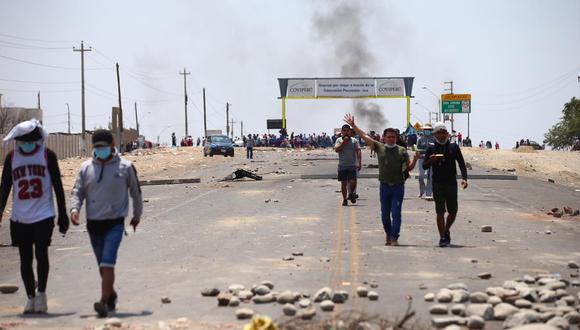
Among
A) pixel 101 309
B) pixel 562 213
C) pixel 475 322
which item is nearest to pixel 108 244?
pixel 101 309

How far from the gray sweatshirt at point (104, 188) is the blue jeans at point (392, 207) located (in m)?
A: 6.04

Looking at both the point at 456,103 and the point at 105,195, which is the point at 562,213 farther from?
the point at 456,103

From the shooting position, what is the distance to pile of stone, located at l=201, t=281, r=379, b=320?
8992 millimetres

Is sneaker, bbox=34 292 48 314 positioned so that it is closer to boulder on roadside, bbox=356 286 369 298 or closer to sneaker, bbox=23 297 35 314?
sneaker, bbox=23 297 35 314

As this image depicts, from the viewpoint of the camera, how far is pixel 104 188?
9719 millimetres

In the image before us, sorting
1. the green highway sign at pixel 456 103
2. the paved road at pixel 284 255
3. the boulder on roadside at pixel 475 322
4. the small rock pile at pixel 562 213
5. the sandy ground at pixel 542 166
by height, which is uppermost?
the green highway sign at pixel 456 103

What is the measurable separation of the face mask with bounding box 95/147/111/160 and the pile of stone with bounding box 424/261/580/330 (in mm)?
3378

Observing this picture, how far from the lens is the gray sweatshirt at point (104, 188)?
9719 millimetres

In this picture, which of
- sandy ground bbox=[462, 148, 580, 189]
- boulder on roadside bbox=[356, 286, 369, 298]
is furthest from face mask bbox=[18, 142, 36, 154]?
sandy ground bbox=[462, 148, 580, 189]

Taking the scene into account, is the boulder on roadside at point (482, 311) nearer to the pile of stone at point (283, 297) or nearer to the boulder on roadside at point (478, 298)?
the boulder on roadside at point (478, 298)

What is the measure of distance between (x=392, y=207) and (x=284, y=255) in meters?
2.18

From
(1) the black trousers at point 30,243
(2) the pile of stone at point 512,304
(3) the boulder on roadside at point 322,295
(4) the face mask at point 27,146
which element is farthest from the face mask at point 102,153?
(2) the pile of stone at point 512,304

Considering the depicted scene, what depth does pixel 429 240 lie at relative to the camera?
15.9 m

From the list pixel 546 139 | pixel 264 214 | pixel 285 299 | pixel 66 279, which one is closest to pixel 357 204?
pixel 264 214
